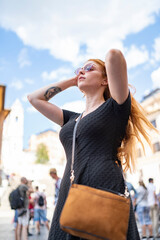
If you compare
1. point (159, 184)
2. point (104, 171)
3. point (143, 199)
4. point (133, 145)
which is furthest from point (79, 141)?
point (159, 184)

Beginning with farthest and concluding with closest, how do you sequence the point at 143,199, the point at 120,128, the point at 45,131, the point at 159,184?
1. the point at 45,131
2. the point at 159,184
3. the point at 143,199
4. the point at 120,128

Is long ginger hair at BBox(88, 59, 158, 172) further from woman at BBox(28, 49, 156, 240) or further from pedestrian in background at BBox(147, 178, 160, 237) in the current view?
pedestrian in background at BBox(147, 178, 160, 237)

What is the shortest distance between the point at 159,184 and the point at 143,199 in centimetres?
2408

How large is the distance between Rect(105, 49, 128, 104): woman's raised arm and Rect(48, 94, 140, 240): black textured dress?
0.22ft

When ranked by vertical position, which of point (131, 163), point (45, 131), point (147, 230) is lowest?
point (147, 230)

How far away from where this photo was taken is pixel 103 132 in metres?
1.66

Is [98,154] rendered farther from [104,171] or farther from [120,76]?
[120,76]

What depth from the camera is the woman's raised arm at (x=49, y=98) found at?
7.06 feet

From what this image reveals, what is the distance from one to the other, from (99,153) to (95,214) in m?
0.42

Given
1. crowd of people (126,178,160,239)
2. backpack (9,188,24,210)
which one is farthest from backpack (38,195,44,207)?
crowd of people (126,178,160,239)

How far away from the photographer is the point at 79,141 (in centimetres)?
173

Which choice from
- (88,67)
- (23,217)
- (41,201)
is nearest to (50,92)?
(88,67)

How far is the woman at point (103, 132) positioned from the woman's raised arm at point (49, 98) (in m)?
0.29

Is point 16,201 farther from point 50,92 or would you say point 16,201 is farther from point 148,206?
point 50,92
